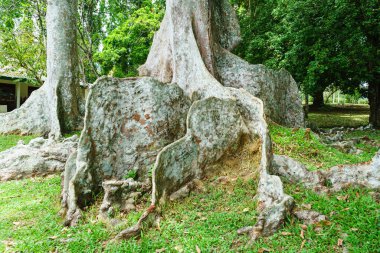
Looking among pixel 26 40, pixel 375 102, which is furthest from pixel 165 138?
pixel 26 40

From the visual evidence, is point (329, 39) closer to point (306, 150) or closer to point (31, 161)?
point (306, 150)

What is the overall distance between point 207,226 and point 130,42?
15.3 meters

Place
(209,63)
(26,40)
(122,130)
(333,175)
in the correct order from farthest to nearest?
(26,40), (209,63), (122,130), (333,175)

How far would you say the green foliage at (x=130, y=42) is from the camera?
16859mm

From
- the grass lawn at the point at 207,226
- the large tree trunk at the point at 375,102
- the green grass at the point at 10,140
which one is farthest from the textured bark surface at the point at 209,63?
the large tree trunk at the point at 375,102

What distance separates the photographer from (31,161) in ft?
21.2

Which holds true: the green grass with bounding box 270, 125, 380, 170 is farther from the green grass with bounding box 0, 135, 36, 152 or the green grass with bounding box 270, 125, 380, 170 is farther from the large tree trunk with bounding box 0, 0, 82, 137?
the green grass with bounding box 0, 135, 36, 152

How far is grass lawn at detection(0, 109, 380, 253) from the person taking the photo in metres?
3.34

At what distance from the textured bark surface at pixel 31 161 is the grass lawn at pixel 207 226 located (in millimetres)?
1200

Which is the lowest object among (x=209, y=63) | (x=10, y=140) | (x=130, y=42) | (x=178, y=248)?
(x=178, y=248)

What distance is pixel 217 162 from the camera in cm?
520

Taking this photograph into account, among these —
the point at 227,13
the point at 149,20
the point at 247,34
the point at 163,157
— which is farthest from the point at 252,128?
the point at 149,20

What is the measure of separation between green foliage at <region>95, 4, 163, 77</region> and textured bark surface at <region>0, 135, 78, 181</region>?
1092 cm

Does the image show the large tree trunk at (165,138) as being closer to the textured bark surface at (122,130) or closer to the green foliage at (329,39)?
the textured bark surface at (122,130)
